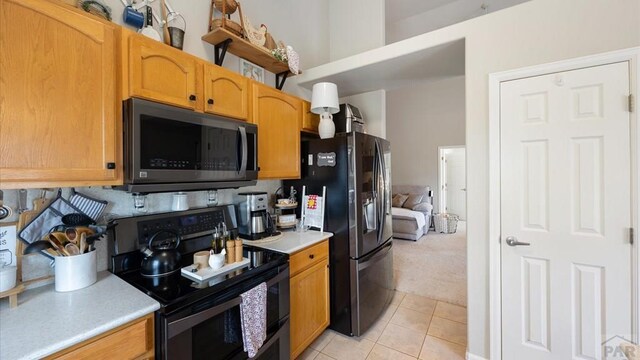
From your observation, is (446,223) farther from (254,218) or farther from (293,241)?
(254,218)

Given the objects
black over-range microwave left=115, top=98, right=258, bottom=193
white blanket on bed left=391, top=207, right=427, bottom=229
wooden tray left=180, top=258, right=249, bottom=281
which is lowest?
white blanket on bed left=391, top=207, right=427, bottom=229

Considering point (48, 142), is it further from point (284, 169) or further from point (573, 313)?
point (573, 313)

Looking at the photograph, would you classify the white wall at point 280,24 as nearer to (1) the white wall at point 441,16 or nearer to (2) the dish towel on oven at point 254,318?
(2) the dish towel on oven at point 254,318

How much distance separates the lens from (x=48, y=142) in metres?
0.98

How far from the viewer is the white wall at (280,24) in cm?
189

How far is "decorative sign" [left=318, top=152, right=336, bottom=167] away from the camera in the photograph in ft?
7.11

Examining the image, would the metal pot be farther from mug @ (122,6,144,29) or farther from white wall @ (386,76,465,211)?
white wall @ (386,76,465,211)

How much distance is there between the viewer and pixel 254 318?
1.30m

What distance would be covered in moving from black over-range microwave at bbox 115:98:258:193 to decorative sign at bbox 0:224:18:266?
1.53ft

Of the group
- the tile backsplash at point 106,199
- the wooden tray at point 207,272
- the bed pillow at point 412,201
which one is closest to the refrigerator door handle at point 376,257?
the wooden tray at point 207,272

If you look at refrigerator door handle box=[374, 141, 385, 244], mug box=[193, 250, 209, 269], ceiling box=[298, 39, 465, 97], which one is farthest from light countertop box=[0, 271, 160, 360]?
ceiling box=[298, 39, 465, 97]

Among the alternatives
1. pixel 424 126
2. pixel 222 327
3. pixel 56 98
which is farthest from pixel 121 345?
pixel 424 126

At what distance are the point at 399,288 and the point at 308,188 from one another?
1.88m

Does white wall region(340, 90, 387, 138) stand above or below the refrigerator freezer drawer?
above
